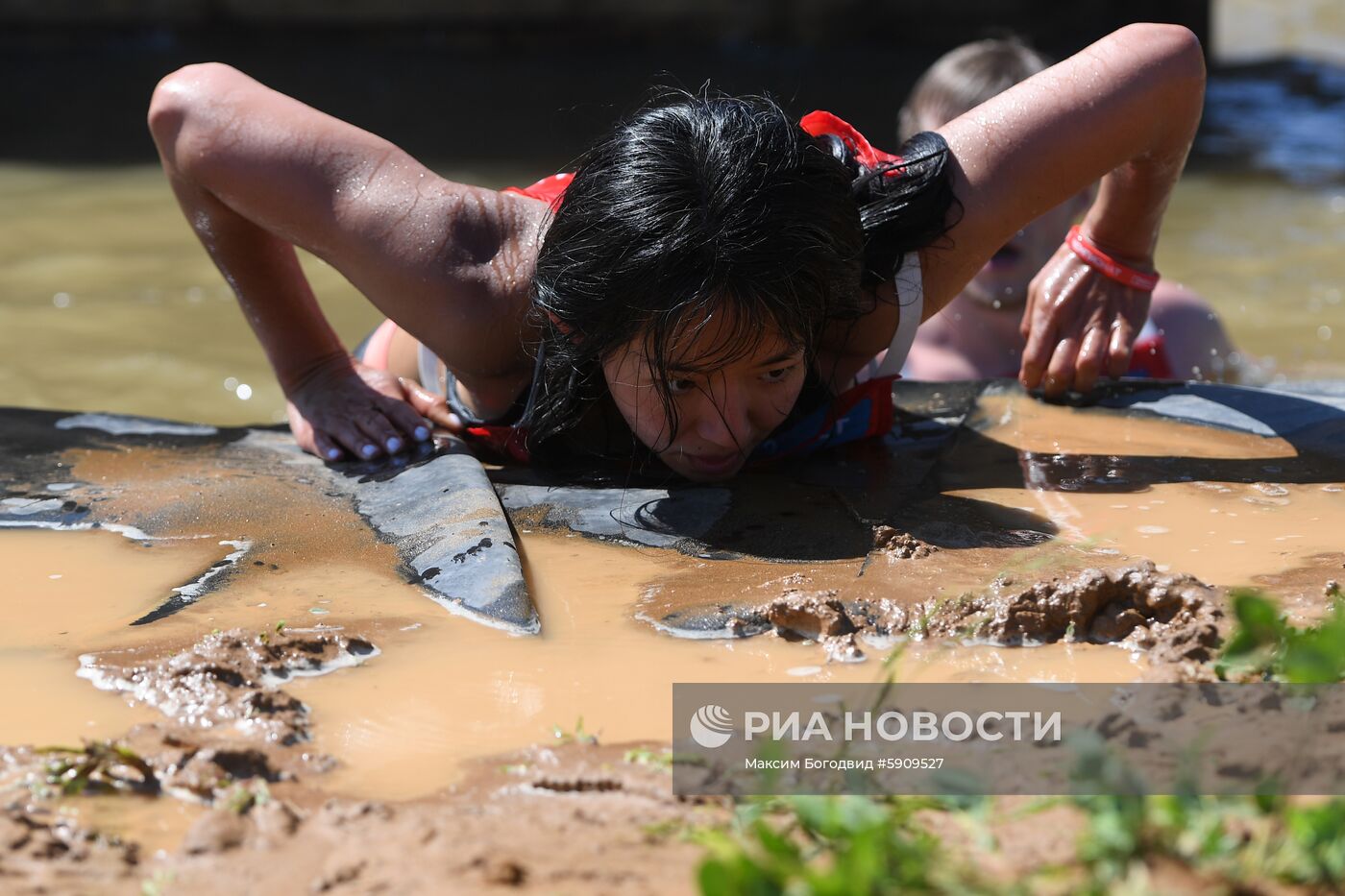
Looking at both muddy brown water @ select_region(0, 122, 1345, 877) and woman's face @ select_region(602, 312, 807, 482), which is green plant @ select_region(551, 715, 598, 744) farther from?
woman's face @ select_region(602, 312, 807, 482)

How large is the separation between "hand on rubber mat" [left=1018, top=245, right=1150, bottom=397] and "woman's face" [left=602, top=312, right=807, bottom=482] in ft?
2.42

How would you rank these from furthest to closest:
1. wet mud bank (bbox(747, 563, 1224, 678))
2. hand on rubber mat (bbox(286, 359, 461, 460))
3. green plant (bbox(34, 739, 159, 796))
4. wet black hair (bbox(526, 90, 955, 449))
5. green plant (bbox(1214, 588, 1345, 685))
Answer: hand on rubber mat (bbox(286, 359, 461, 460)) → wet black hair (bbox(526, 90, 955, 449)) → wet mud bank (bbox(747, 563, 1224, 678)) → green plant (bbox(34, 739, 159, 796)) → green plant (bbox(1214, 588, 1345, 685))

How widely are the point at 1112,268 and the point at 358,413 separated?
1440 millimetres

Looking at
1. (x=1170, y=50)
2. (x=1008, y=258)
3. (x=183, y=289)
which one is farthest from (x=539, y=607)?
(x=183, y=289)

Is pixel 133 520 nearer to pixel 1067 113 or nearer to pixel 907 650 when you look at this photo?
pixel 907 650

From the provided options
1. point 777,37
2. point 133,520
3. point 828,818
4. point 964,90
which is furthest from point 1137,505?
point 777,37

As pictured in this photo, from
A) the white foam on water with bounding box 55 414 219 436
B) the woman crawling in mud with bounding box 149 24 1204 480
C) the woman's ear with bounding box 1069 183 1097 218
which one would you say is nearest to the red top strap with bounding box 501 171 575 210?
the woman crawling in mud with bounding box 149 24 1204 480

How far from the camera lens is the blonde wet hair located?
373 cm

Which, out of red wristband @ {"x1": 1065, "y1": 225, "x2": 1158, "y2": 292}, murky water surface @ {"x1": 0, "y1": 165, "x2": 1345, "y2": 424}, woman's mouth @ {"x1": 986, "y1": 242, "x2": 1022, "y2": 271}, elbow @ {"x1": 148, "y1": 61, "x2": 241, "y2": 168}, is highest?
elbow @ {"x1": 148, "y1": 61, "x2": 241, "y2": 168}

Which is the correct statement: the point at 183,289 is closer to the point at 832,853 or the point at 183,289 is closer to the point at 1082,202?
the point at 1082,202

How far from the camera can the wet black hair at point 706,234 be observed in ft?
6.48

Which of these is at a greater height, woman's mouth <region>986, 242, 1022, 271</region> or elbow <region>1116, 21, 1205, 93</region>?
elbow <region>1116, 21, 1205, 93</region>

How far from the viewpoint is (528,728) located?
146 centimetres

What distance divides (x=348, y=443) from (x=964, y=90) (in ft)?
6.78
